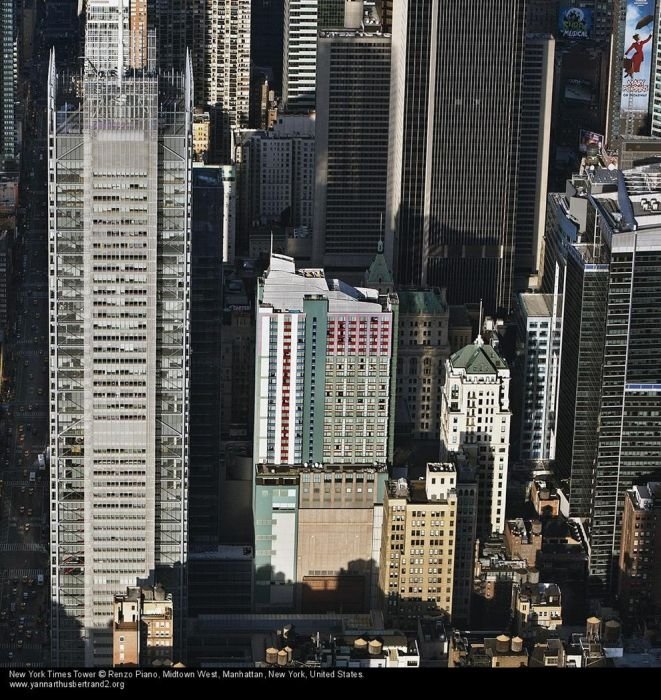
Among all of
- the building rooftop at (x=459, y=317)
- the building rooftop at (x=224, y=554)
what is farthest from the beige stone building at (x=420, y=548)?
the building rooftop at (x=459, y=317)

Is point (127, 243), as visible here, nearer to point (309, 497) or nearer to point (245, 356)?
point (309, 497)

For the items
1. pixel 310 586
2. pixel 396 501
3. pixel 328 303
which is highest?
pixel 328 303

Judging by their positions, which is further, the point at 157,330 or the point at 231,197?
the point at 231,197

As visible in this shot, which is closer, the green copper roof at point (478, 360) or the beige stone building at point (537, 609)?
the beige stone building at point (537, 609)

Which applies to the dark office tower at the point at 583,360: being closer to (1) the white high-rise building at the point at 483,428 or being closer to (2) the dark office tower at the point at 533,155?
(1) the white high-rise building at the point at 483,428

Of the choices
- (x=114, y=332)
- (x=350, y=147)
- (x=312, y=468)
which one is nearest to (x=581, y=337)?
(x=312, y=468)

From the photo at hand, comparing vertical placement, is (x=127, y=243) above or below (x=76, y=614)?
above

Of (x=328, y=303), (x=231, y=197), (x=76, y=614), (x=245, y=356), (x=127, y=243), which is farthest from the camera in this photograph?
(x=231, y=197)

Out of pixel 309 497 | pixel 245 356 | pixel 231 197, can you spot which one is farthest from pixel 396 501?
pixel 231 197
